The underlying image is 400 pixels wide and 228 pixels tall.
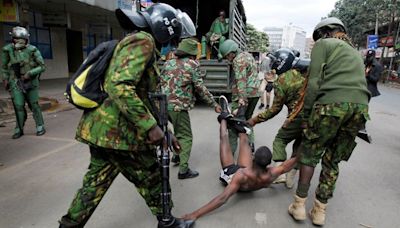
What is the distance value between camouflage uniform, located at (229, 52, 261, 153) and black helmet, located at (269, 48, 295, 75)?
73 cm

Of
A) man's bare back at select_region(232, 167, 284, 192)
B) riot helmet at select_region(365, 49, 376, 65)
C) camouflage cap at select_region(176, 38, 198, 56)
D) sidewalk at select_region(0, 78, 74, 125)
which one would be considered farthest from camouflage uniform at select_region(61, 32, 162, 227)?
riot helmet at select_region(365, 49, 376, 65)

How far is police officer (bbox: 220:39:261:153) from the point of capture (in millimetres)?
4086

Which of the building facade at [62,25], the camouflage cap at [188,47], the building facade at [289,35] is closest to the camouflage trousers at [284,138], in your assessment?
the camouflage cap at [188,47]

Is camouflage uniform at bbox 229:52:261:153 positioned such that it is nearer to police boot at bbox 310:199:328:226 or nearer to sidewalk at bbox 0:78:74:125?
police boot at bbox 310:199:328:226

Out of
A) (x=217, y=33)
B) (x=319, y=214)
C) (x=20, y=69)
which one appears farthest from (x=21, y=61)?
(x=217, y=33)


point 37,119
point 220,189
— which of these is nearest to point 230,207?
point 220,189

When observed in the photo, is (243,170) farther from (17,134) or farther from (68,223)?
(17,134)

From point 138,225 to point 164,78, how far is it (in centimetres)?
169

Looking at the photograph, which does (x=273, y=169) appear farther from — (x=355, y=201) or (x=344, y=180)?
(x=344, y=180)

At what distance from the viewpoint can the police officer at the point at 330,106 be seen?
238 cm

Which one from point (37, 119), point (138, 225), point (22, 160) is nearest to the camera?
point (138, 225)

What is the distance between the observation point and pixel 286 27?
9425cm

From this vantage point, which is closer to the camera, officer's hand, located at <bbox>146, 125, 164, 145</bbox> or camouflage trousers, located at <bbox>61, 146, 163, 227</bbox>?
officer's hand, located at <bbox>146, 125, 164, 145</bbox>

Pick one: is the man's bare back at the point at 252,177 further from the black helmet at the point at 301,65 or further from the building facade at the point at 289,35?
the building facade at the point at 289,35
